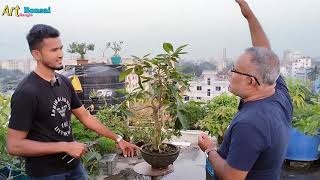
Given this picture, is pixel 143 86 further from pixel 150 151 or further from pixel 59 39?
pixel 59 39

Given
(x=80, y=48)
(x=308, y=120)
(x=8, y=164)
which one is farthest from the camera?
(x=80, y=48)

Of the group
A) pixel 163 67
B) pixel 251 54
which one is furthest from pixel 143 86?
pixel 251 54

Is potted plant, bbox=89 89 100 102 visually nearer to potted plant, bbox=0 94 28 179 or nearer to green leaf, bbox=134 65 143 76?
potted plant, bbox=0 94 28 179

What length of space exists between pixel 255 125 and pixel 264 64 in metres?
0.27

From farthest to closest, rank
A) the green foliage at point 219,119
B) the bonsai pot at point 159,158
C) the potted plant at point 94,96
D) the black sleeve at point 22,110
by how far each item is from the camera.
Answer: the potted plant at point 94,96
the green foliage at point 219,119
the bonsai pot at point 159,158
the black sleeve at point 22,110

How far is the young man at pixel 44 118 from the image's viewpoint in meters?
1.63

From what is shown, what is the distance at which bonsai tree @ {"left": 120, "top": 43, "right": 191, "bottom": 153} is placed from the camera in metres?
2.25

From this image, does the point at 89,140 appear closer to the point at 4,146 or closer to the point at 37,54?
the point at 4,146

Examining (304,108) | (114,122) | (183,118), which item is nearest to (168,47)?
(183,118)

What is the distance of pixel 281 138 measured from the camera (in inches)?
54.1

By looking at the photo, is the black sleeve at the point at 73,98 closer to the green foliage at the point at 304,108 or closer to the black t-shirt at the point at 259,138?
the black t-shirt at the point at 259,138

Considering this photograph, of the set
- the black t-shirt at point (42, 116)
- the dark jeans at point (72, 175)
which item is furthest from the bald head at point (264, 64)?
the dark jeans at point (72, 175)

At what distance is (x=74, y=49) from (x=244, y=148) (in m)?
4.13

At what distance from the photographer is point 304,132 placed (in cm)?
345
